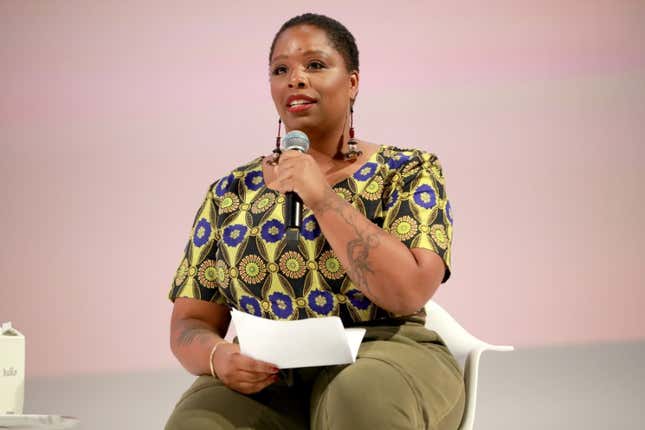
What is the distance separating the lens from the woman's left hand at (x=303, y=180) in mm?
1678

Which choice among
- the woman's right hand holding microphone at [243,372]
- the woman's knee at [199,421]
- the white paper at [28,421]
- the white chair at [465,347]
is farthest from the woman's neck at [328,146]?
the white paper at [28,421]

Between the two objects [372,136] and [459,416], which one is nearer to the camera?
[459,416]

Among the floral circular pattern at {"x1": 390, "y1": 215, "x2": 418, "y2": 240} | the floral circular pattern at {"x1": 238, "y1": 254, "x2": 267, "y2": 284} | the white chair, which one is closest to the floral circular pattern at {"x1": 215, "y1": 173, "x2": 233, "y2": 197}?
the floral circular pattern at {"x1": 238, "y1": 254, "x2": 267, "y2": 284}

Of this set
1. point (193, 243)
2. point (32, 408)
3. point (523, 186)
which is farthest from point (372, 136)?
point (193, 243)

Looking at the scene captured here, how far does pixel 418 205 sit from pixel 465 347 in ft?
1.29

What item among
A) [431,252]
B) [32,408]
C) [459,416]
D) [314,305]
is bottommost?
[32,408]

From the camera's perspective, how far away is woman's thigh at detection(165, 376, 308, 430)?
1.58 meters

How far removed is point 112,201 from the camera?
4465 mm

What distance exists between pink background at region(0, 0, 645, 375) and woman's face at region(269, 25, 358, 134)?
2.19 metres

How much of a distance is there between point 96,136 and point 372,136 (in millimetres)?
1431

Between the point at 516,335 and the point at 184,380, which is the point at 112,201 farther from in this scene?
the point at 516,335

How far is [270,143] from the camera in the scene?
4.20m

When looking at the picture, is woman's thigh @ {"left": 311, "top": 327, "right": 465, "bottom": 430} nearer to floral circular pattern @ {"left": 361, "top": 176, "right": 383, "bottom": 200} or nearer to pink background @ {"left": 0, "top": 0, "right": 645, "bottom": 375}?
floral circular pattern @ {"left": 361, "top": 176, "right": 383, "bottom": 200}

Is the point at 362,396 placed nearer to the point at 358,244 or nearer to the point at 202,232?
the point at 358,244
